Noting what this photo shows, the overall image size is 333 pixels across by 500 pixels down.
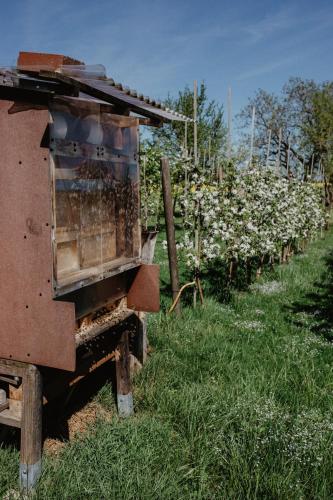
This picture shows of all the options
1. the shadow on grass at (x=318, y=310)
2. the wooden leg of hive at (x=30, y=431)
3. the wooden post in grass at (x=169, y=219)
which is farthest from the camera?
the shadow on grass at (x=318, y=310)

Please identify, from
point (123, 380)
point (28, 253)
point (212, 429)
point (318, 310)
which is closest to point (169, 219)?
point (123, 380)

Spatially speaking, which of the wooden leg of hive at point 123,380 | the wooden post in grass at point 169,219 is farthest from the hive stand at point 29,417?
the wooden post in grass at point 169,219

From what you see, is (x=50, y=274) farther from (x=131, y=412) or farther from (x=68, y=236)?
(x=131, y=412)

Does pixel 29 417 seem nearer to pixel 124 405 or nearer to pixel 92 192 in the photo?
pixel 124 405

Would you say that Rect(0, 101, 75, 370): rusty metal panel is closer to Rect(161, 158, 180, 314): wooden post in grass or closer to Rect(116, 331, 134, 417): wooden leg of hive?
Rect(116, 331, 134, 417): wooden leg of hive

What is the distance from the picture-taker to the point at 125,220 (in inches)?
146

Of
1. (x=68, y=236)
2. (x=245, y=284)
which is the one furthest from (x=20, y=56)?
(x=245, y=284)

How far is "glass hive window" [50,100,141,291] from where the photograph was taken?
2.72 m

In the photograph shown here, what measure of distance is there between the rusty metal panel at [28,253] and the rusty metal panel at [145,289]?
4.13 ft

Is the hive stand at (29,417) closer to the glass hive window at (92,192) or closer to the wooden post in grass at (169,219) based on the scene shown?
the glass hive window at (92,192)

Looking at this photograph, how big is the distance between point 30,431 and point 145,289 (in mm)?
1470

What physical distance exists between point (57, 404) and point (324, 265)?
8.77 m

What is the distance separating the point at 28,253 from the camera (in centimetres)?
267

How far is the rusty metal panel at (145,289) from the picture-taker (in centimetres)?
384
